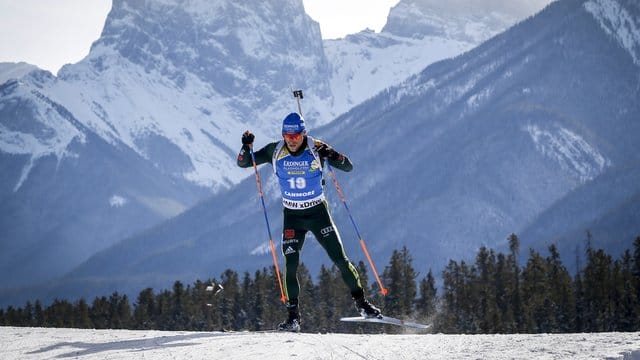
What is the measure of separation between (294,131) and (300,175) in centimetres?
89

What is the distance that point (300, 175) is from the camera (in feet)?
51.7

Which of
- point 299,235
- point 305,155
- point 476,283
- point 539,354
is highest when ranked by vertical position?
point 476,283

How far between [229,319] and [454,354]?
94424 millimetres

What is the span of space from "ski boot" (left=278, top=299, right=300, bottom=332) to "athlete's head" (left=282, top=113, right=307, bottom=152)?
10.2ft

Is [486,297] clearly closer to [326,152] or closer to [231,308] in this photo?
[231,308]

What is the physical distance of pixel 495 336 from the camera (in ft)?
46.2

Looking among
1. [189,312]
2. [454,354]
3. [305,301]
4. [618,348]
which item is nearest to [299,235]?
[454,354]

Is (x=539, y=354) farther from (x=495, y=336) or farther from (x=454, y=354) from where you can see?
(x=495, y=336)

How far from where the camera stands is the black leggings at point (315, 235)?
52.1ft

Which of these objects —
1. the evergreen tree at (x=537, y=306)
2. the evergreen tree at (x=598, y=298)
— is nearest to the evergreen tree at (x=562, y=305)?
the evergreen tree at (x=537, y=306)

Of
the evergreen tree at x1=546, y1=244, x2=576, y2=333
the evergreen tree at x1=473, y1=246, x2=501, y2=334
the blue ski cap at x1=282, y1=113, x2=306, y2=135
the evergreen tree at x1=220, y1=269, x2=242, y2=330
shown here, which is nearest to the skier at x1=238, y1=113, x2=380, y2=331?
the blue ski cap at x1=282, y1=113, x2=306, y2=135

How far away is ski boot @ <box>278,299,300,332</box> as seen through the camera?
15977 mm

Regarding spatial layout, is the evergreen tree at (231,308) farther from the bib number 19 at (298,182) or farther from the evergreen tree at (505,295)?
the bib number 19 at (298,182)

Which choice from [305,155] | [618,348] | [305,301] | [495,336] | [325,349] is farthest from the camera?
[305,301]
